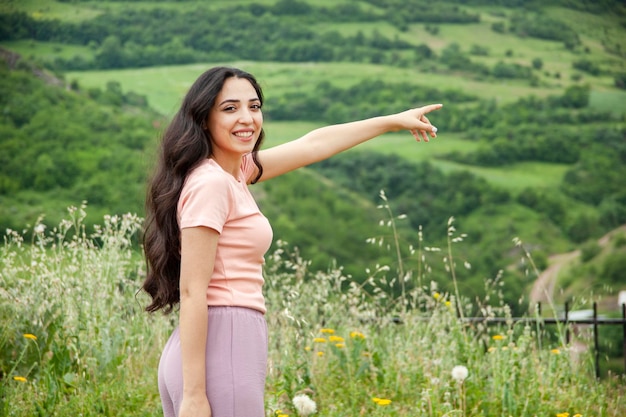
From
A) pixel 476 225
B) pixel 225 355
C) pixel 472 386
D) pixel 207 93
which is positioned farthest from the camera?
pixel 476 225

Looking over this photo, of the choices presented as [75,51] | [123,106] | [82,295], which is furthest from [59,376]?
[75,51]

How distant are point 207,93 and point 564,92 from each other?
110ft

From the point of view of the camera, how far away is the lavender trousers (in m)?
2.07

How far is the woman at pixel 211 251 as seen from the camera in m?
Result: 2.05

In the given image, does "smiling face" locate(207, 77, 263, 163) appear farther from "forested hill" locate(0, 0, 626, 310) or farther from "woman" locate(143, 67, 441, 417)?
"forested hill" locate(0, 0, 626, 310)

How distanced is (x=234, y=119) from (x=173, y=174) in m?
0.22

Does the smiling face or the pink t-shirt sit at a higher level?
the smiling face

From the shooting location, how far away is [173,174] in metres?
2.21

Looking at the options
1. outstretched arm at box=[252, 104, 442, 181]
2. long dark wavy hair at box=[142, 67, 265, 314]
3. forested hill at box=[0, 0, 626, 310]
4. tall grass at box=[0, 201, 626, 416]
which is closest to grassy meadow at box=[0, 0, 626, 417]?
tall grass at box=[0, 201, 626, 416]

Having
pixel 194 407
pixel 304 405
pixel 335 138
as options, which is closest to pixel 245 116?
pixel 335 138

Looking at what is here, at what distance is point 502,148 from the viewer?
32.2 meters

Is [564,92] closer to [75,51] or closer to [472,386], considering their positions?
[75,51]

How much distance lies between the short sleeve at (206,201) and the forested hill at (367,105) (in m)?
22.2

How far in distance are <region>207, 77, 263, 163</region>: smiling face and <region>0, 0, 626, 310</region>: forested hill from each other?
2207 centimetres
